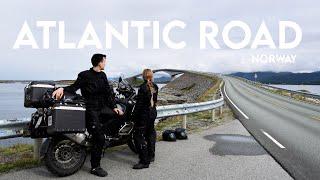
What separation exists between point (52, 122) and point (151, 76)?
2.13m

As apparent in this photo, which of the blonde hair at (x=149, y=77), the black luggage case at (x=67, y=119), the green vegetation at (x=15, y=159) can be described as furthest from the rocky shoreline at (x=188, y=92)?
the black luggage case at (x=67, y=119)

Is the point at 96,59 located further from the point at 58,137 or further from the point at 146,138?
the point at 146,138

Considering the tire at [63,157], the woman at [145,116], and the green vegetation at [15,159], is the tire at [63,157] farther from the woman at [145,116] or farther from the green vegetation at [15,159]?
the woman at [145,116]

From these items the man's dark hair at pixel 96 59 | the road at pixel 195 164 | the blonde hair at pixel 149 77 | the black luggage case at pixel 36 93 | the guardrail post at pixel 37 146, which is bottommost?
the road at pixel 195 164

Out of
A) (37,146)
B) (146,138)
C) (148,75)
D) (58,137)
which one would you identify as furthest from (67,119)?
(146,138)

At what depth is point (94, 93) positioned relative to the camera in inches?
272

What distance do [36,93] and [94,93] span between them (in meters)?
0.95

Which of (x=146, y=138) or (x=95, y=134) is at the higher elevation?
(x=95, y=134)

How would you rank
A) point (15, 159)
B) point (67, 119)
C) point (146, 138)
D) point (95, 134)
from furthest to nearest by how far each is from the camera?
1. point (15, 159)
2. point (146, 138)
3. point (95, 134)
4. point (67, 119)

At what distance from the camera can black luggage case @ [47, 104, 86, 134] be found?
6.31 metres

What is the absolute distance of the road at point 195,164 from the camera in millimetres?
6680

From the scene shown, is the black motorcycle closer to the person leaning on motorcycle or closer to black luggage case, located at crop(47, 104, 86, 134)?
black luggage case, located at crop(47, 104, 86, 134)

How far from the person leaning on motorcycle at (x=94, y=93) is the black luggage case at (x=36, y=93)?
1.02ft

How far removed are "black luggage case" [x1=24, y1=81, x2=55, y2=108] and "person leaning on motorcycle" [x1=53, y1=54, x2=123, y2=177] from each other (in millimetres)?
310
